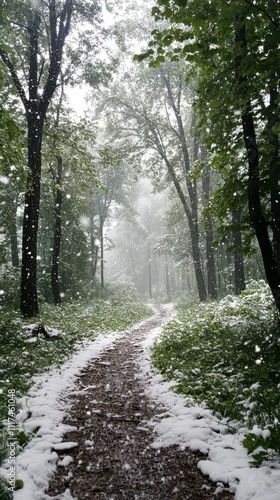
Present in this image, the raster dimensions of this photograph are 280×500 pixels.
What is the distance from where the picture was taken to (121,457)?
12.2ft

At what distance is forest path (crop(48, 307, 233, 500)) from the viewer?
309cm

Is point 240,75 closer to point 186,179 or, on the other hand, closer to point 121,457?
point 121,457

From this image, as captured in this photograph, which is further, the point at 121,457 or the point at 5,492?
the point at 121,457

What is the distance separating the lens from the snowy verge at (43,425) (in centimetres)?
308

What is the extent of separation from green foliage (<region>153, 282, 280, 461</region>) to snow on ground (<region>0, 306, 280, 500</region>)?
0.79ft

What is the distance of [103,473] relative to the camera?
3396 mm

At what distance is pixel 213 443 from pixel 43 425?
2407mm

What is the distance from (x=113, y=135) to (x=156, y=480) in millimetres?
19608

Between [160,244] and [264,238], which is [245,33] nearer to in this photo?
[264,238]

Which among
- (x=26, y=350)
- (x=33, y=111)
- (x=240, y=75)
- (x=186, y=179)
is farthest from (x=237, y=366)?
(x=186, y=179)

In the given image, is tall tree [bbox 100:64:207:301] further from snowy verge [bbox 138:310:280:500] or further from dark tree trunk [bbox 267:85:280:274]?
snowy verge [bbox 138:310:280:500]

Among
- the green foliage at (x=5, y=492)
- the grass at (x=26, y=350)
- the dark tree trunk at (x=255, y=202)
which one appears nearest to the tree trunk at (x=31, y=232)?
the grass at (x=26, y=350)

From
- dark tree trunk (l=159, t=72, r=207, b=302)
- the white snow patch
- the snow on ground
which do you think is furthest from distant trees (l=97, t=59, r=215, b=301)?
the white snow patch

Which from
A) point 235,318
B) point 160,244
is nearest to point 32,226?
point 235,318
